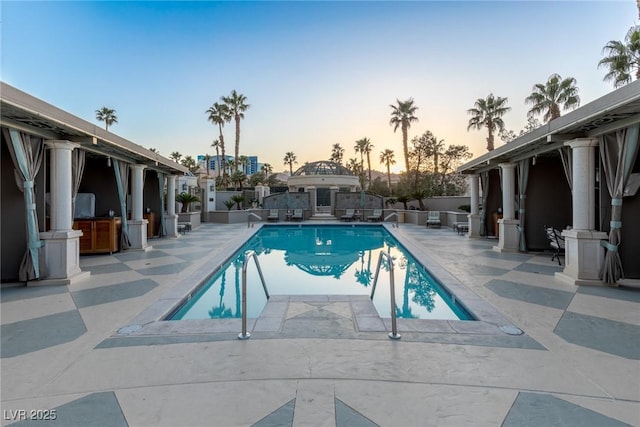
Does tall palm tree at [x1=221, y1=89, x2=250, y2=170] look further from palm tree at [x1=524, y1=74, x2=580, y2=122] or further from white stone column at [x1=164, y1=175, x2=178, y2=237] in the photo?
palm tree at [x1=524, y1=74, x2=580, y2=122]

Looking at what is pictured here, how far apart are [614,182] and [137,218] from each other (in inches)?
462

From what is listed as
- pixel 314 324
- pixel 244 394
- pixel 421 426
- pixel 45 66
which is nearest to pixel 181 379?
pixel 244 394

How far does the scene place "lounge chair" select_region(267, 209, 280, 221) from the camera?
1881cm

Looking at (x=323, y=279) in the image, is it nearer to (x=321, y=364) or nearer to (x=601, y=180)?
(x=321, y=364)

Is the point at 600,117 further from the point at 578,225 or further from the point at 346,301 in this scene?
the point at 346,301

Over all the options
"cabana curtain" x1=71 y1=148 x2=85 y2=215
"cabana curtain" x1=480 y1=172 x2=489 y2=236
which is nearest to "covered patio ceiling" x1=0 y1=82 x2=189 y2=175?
"cabana curtain" x1=71 y1=148 x2=85 y2=215

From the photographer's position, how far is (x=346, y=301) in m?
4.59

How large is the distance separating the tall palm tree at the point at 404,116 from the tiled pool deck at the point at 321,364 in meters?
23.3

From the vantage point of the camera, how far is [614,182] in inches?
207

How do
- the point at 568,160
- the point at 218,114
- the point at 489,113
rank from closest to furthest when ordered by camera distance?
1. the point at 568,160
2. the point at 489,113
3. the point at 218,114

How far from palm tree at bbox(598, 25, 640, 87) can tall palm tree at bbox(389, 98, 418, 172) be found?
523 inches

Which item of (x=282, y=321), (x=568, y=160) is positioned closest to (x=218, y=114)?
(x=568, y=160)

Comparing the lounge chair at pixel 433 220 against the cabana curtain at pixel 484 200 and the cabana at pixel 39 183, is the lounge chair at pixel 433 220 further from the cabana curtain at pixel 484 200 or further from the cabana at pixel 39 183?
the cabana at pixel 39 183

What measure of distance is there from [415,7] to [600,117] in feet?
24.6
